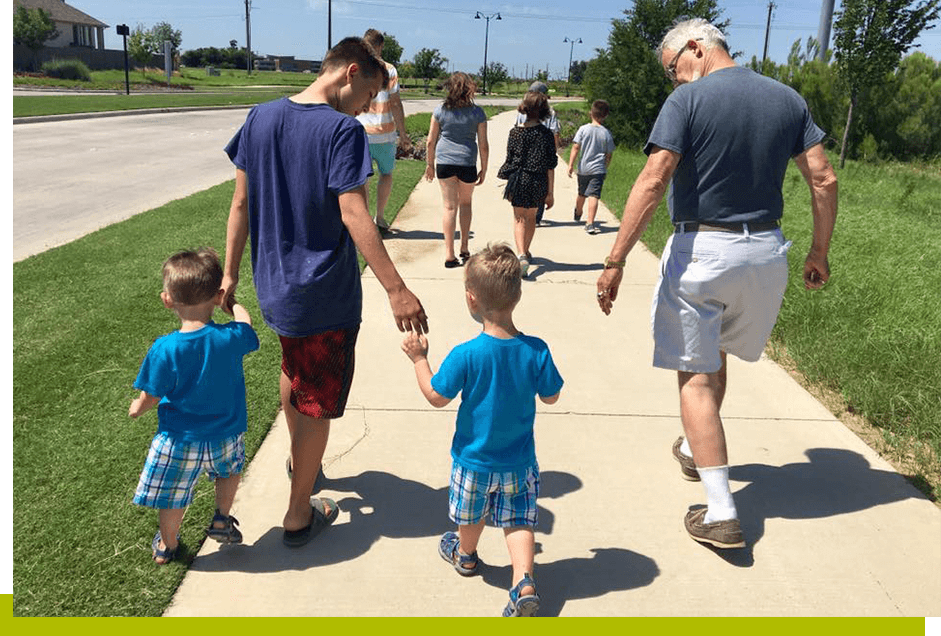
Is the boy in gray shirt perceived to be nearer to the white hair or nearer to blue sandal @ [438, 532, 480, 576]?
the white hair

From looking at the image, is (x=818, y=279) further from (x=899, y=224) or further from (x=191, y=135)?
(x=191, y=135)

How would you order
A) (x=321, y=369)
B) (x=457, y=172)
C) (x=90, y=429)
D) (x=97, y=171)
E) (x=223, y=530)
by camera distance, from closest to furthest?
(x=321, y=369) → (x=223, y=530) → (x=90, y=429) → (x=457, y=172) → (x=97, y=171)

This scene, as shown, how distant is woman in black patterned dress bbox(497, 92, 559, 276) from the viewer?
22.7 feet

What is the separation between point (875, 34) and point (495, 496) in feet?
60.3

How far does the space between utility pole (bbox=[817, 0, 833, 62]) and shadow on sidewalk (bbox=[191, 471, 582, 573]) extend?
902 inches

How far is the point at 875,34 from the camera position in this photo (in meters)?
17.3

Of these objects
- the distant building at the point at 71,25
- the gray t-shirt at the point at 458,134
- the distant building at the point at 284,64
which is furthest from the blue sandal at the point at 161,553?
the distant building at the point at 284,64

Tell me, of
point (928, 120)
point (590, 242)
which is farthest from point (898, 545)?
point (928, 120)

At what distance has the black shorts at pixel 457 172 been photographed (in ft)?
23.5

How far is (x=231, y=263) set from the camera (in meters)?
3.12

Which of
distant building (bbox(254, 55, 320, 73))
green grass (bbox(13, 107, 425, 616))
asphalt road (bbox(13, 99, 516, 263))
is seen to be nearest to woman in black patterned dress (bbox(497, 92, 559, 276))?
green grass (bbox(13, 107, 425, 616))

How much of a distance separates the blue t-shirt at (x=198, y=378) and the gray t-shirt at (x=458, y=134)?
4.53 meters

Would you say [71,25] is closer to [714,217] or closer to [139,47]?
[139,47]

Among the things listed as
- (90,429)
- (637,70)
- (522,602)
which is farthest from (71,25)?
(522,602)
